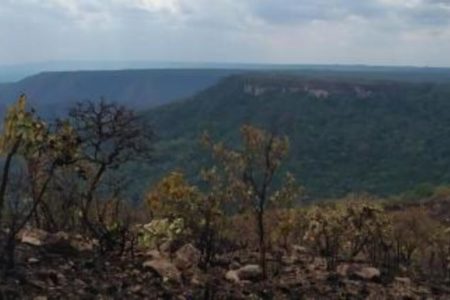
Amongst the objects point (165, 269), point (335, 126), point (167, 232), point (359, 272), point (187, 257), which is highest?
point (167, 232)

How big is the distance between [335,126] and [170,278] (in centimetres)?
8726

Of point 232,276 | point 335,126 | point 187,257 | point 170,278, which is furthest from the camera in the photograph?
point 335,126

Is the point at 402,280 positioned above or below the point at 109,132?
below

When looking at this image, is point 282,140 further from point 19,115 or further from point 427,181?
point 427,181

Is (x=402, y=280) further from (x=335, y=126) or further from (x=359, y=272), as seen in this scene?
(x=335, y=126)

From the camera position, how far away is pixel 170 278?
488 inches

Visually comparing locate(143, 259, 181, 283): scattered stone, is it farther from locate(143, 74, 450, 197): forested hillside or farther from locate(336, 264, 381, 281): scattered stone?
locate(143, 74, 450, 197): forested hillside

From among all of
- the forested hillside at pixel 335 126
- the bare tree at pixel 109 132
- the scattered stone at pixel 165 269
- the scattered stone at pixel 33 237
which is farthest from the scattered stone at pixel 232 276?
the forested hillside at pixel 335 126

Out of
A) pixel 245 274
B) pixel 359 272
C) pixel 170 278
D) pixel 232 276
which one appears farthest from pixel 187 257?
pixel 359 272

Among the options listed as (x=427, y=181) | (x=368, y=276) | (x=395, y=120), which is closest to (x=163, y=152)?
(x=427, y=181)

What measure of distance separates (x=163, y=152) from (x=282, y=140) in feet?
217

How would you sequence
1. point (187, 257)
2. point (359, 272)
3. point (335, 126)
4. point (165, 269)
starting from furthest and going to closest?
1. point (335, 126)
2. point (359, 272)
3. point (187, 257)
4. point (165, 269)

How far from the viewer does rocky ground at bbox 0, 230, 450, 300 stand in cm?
1102

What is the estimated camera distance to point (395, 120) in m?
105
